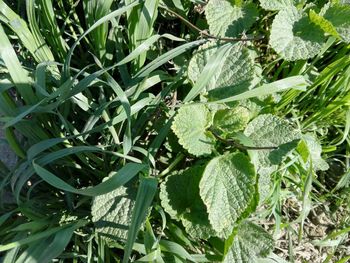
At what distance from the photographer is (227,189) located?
4.11 ft

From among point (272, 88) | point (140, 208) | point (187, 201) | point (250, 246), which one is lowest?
point (250, 246)

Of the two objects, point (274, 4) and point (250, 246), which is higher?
point (274, 4)

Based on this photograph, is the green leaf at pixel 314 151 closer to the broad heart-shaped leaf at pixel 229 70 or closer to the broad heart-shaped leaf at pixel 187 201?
the broad heart-shaped leaf at pixel 229 70

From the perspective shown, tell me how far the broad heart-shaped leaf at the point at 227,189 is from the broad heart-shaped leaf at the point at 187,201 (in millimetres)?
54

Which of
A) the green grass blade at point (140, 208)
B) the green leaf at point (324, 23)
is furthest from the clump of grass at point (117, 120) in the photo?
the green leaf at point (324, 23)

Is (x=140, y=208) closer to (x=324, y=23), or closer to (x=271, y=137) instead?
(x=271, y=137)

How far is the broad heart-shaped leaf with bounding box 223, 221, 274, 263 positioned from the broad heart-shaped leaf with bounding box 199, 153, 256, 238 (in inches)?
4.3

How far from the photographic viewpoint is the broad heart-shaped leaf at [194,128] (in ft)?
4.14

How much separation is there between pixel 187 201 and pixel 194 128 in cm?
20

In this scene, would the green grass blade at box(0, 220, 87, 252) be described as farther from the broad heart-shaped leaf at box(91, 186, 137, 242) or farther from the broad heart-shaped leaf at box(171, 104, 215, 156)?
the broad heart-shaped leaf at box(171, 104, 215, 156)

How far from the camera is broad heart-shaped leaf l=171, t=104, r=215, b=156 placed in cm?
126

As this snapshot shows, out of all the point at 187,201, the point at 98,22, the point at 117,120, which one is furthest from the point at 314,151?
the point at 98,22

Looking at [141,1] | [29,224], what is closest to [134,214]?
[29,224]

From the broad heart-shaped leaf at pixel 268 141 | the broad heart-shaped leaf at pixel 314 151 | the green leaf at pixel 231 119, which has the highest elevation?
the green leaf at pixel 231 119
